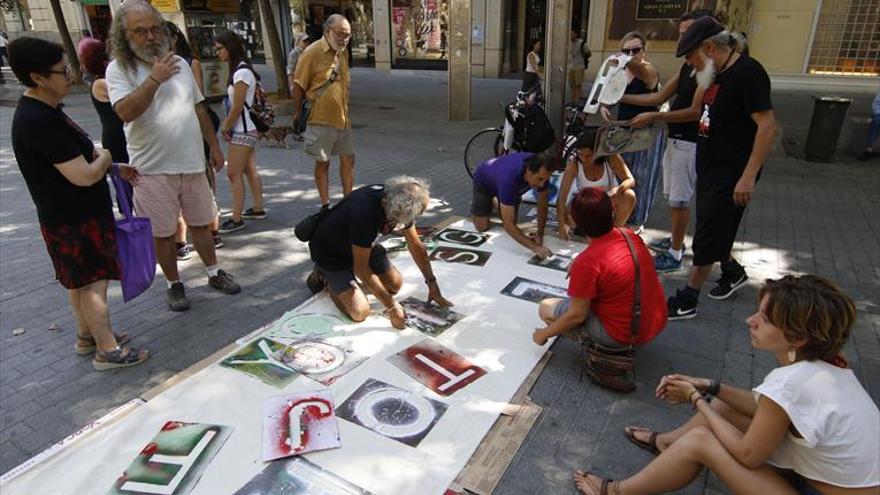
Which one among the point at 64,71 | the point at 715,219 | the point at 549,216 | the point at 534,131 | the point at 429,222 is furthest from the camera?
the point at 534,131

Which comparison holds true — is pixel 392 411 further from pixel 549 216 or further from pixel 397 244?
pixel 549 216

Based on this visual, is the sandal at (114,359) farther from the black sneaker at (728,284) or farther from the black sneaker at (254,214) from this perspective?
the black sneaker at (728,284)

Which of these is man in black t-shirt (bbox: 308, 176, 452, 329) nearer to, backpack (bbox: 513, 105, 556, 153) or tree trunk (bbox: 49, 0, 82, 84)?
backpack (bbox: 513, 105, 556, 153)

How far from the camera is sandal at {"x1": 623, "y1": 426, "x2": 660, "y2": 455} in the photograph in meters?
2.36

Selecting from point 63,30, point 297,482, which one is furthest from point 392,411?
point 63,30

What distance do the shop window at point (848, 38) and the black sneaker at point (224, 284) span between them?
51.8 feet

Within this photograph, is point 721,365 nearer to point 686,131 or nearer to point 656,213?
point 686,131

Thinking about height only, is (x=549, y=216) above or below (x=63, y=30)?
below

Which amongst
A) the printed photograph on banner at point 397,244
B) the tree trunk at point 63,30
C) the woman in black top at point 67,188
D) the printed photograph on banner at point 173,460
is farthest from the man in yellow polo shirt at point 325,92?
the tree trunk at point 63,30

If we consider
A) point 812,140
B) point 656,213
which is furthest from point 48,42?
point 812,140

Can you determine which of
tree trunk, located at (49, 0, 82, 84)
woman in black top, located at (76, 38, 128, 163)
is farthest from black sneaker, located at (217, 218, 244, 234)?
tree trunk, located at (49, 0, 82, 84)

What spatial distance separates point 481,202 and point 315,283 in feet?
5.83

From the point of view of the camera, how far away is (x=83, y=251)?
271 centimetres

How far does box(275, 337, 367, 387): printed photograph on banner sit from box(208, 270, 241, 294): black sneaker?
97cm
